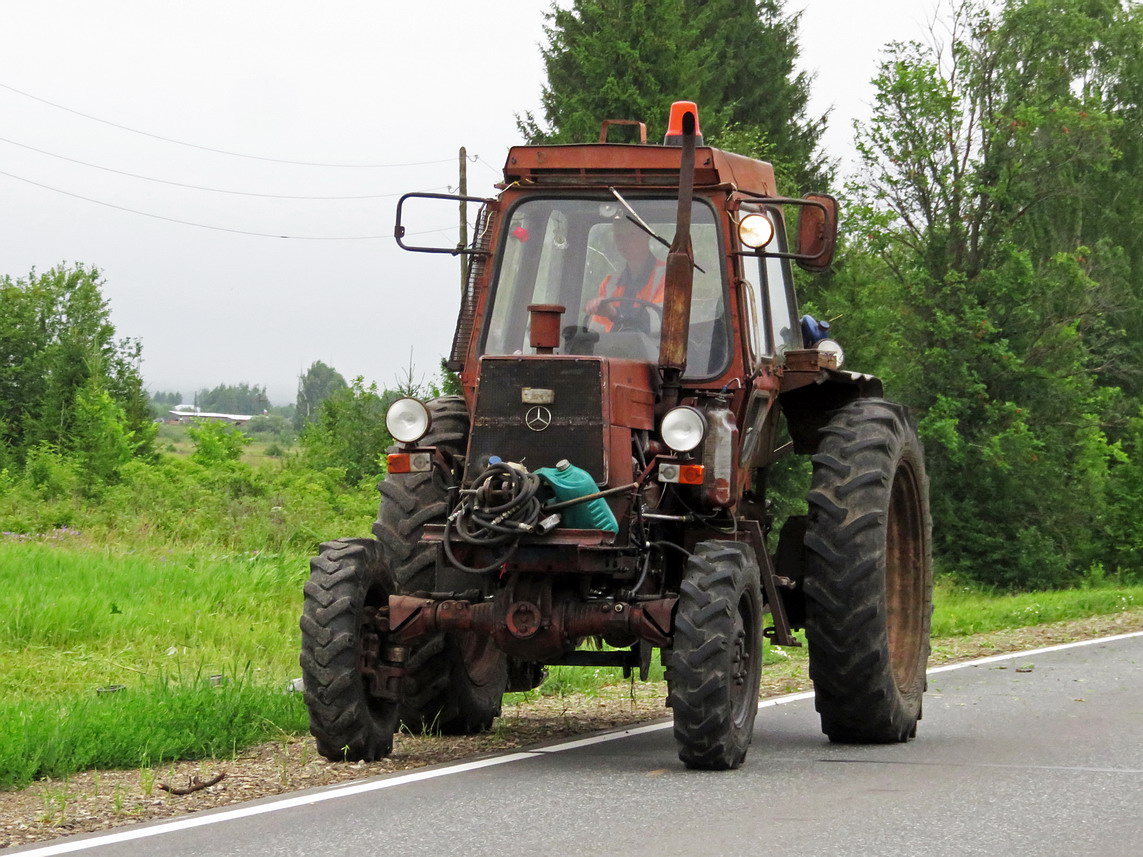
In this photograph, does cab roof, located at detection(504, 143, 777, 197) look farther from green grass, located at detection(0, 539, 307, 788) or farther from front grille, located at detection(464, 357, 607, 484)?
green grass, located at detection(0, 539, 307, 788)

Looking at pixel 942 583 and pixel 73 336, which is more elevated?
pixel 73 336

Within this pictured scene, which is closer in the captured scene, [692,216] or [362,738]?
[362,738]

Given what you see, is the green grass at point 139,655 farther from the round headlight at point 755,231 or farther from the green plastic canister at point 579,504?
the round headlight at point 755,231

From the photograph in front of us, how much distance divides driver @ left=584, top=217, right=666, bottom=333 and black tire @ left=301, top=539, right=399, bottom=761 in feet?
5.99

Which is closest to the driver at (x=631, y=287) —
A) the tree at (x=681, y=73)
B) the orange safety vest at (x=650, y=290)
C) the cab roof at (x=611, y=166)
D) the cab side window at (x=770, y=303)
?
the orange safety vest at (x=650, y=290)

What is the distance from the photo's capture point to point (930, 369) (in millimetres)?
34594

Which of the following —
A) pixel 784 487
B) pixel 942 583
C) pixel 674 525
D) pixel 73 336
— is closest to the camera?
pixel 674 525

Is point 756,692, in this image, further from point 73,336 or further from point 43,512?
point 73,336

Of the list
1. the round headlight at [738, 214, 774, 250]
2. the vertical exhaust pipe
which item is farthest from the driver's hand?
the round headlight at [738, 214, 774, 250]

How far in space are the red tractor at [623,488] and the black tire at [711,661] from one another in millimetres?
13

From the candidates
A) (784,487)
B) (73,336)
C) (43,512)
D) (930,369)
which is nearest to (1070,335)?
(930,369)

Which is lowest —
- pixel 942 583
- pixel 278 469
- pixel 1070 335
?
pixel 942 583

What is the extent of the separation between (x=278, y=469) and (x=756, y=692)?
28.1 meters

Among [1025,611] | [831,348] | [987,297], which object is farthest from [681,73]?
[831,348]
